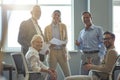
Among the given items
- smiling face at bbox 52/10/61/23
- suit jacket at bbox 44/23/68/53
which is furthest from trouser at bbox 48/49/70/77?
smiling face at bbox 52/10/61/23

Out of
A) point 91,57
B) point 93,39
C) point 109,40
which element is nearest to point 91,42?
point 93,39

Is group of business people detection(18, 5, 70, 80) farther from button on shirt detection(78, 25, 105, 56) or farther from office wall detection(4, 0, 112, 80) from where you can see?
office wall detection(4, 0, 112, 80)

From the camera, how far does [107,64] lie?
8.97 feet

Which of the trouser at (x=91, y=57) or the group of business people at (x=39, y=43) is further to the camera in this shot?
the trouser at (x=91, y=57)

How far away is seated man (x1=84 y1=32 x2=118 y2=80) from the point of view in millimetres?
2695

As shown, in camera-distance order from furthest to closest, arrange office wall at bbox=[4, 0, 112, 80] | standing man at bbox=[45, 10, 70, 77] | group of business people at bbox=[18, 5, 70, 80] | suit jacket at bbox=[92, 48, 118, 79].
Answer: office wall at bbox=[4, 0, 112, 80]
standing man at bbox=[45, 10, 70, 77]
group of business people at bbox=[18, 5, 70, 80]
suit jacket at bbox=[92, 48, 118, 79]

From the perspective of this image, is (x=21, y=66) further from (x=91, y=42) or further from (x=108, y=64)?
(x=91, y=42)

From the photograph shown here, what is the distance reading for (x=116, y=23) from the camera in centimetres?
556

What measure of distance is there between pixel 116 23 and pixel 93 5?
791mm

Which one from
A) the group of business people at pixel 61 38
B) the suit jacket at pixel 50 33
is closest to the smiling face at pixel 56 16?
the group of business people at pixel 61 38

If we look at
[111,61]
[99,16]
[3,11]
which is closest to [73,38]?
[99,16]

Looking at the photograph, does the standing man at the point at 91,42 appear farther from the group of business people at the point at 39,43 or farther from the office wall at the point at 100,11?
the office wall at the point at 100,11

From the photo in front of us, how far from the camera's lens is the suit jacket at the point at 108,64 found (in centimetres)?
269

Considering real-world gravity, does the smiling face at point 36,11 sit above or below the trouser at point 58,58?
above
